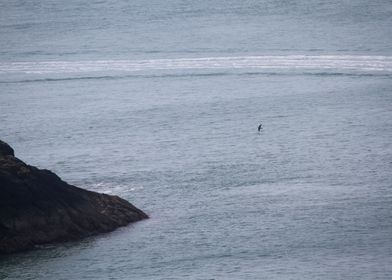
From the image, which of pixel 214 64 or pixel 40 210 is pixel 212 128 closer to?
pixel 214 64

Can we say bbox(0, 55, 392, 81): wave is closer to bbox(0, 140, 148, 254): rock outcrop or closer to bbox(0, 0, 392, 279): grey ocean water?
bbox(0, 0, 392, 279): grey ocean water

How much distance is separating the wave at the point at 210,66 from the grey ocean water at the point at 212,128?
17cm

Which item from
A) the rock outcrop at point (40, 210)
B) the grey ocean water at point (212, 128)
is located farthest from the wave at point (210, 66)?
the rock outcrop at point (40, 210)

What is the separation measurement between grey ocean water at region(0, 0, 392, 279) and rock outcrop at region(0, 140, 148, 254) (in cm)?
61

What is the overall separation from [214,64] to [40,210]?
40805mm

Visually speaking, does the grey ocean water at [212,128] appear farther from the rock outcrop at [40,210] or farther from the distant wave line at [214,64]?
the rock outcrop at [40,210]

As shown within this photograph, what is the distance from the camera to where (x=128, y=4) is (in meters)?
103

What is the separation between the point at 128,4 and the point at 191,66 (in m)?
26.4

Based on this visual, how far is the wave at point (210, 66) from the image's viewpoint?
7600cm

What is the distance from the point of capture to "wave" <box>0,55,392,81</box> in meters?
76.0

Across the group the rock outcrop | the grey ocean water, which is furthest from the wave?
the rock outcrop

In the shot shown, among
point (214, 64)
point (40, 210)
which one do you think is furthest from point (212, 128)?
point (40, 210)

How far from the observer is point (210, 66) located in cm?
7906

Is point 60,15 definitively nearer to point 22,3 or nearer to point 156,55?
point 22,3
